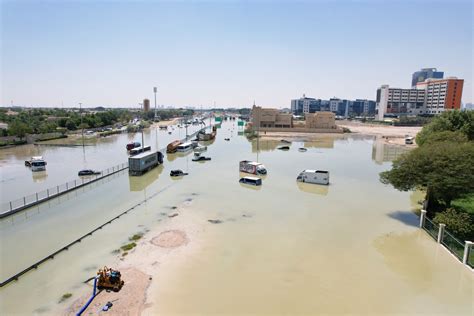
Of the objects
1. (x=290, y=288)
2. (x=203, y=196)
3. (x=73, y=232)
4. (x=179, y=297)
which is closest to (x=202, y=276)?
(x=179, y=297)

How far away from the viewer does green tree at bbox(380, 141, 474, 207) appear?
21.9 m

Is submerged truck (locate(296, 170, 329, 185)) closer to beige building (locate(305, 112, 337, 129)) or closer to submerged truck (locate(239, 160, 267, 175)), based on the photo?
submerged truck (locate(239, 160, 267, 175))

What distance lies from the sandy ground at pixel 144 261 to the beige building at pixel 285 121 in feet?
310

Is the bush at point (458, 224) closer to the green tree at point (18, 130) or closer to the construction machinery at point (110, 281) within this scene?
the construction machinery at point (110, 281)

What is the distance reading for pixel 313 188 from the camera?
119ft

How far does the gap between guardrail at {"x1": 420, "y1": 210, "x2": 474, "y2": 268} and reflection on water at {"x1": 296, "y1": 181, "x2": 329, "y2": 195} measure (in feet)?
40.2

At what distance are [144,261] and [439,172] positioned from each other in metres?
22.6

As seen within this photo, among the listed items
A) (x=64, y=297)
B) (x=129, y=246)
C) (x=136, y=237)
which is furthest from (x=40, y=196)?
(x=64, y=297)

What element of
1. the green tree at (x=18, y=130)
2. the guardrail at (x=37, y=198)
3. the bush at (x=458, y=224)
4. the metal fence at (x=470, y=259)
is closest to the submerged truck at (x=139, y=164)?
the guardrail at (x=37, y=198)

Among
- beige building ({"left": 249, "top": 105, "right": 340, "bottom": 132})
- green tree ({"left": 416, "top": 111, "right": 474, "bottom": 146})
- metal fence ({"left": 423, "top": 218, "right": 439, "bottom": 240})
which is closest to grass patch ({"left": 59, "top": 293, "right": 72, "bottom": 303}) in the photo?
metal fence ({"left": 423, "top": 218, "right": 439, "bottom": 240})

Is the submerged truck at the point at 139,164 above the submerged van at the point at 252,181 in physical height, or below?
above

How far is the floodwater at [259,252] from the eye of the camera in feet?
48.6

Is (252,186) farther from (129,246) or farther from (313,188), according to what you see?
(129,246)

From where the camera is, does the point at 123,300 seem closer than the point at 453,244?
Yes
